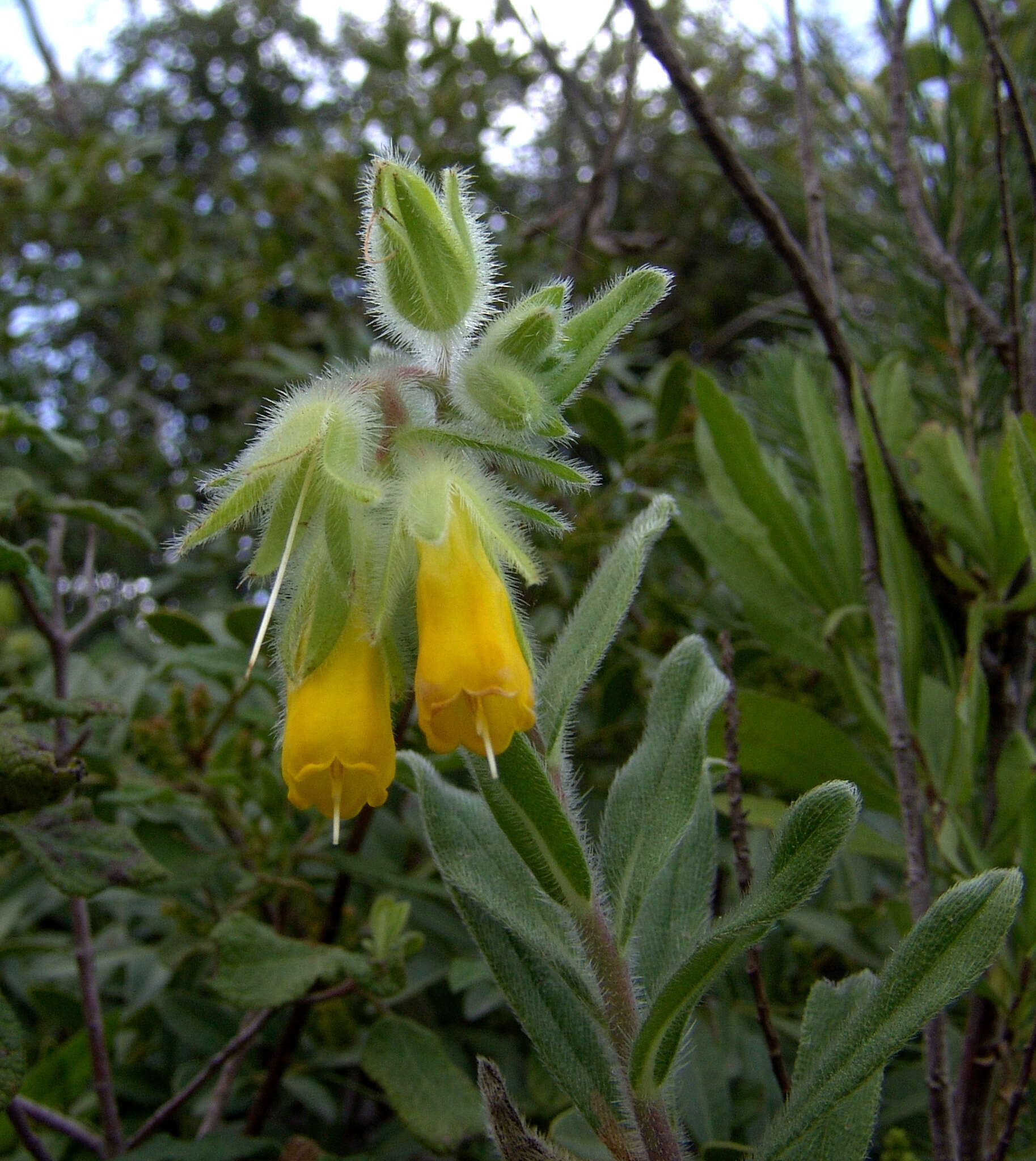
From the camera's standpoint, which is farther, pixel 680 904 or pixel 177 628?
pixel 177 628

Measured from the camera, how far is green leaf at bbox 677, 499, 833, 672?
44.0 inches

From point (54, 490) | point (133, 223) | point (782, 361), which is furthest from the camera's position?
point (133, 223)

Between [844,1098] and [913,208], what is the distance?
3.26 feet

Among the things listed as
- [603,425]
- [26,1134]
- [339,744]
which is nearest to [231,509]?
[339,744]

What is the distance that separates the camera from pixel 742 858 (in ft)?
2.55

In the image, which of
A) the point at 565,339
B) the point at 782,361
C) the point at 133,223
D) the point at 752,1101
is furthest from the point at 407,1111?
the point at 133,223

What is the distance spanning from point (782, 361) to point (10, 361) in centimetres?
236

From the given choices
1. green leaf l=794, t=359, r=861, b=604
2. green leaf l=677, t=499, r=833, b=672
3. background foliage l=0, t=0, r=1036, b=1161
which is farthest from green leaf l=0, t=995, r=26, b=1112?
green leaf l=794, t=359, r=861, b=604

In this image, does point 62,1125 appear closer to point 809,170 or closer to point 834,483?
point 834,483

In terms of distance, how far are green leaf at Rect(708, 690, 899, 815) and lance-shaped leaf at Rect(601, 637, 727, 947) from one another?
0.50 feet

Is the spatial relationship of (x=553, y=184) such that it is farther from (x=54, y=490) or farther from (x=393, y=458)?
(x=393, y=458)

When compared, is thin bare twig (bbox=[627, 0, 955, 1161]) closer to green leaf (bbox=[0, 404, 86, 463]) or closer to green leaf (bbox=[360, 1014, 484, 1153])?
green leaf (bbox=[360, 1014, 484, 1153])

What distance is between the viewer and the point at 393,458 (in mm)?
709

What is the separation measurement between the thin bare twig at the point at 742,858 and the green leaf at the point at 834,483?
1.04 feet
